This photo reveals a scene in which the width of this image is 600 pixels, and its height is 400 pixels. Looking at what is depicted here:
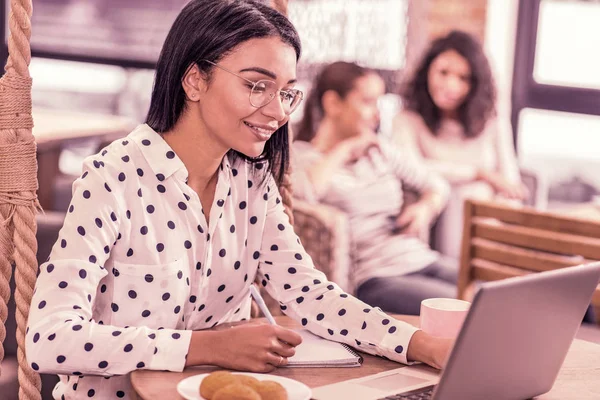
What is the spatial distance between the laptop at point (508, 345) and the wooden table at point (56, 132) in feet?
10.2

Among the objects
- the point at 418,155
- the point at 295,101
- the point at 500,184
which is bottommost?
the point at 500,184

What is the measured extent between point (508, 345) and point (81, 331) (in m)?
0.62

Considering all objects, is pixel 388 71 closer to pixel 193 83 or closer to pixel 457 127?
pixel 457 127

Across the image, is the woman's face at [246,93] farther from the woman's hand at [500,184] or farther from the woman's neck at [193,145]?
the woman's hand at [500,184]

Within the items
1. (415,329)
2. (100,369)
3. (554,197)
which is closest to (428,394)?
(415,329)

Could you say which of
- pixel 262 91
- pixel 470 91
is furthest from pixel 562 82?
pixel 262 91

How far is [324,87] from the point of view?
14.2 feet

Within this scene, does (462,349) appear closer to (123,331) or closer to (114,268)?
(123,331)

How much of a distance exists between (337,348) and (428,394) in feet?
0.86

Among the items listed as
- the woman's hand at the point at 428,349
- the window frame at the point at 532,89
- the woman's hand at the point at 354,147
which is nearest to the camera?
the woman's hand at the point at 428,349

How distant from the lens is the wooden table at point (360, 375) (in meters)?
1.30

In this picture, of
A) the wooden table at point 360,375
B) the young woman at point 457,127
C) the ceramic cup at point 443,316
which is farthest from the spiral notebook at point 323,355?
the young woman at point 457,127

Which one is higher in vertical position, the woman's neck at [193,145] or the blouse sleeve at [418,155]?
the woman's neck at [193,145]

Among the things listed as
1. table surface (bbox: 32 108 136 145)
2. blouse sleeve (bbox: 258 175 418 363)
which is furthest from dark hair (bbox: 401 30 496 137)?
blouse sleeve (bbox: 258 175 418 363)
